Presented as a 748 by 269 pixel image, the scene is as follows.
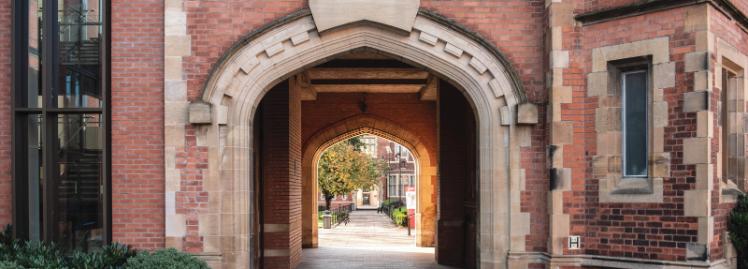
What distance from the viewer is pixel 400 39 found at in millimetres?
9547

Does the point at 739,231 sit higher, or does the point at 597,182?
the point at 597,182

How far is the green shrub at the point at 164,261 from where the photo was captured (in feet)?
26.1

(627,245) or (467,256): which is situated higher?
(627,245)

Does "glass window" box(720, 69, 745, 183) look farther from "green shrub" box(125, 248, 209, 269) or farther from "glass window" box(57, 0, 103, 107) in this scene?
"glass window" box(57, 0, 103, 107)

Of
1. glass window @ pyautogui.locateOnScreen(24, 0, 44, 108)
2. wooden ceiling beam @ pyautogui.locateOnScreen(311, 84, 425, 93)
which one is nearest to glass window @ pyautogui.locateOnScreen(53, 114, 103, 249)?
glass window @ pyautogui.locateOnScreen(24, 0, 44, 108)

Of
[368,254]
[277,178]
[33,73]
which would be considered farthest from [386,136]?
[33,73]

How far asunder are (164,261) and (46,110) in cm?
290

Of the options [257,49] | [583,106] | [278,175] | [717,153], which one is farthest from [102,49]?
[717,153]

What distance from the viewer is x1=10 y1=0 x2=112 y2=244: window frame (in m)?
9.24

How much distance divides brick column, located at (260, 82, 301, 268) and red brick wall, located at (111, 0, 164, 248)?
15.0ft

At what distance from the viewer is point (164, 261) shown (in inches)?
315

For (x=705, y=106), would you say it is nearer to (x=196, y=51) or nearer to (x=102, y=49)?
(x=196, y=51)

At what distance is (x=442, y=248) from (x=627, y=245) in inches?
302

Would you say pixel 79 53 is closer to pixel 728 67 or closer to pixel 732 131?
pixel 728 67
